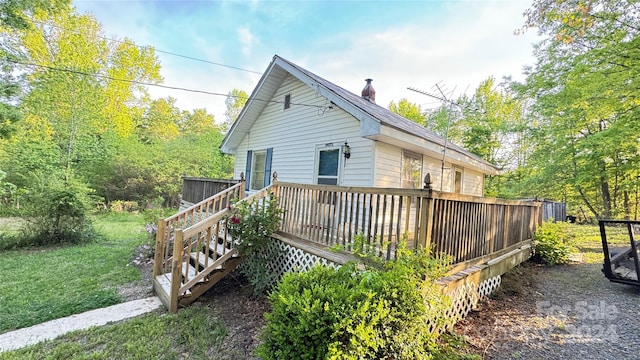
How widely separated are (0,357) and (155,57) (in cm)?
2275

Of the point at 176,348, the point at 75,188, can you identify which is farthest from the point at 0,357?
the point at 75,188

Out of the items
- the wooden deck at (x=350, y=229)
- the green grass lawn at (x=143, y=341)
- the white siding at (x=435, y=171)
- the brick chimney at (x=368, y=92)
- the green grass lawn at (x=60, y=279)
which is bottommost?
the green grass lawn at (x=60, y=279)

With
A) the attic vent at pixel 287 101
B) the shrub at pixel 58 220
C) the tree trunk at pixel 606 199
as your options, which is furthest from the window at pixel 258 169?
the tree trunk at pixel 606 199

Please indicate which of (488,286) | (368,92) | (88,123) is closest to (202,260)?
(488,286)

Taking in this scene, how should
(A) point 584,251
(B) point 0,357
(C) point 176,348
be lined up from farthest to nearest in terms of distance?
(A) point 584,251 → (C) point 176,348 → (B) point 0,357

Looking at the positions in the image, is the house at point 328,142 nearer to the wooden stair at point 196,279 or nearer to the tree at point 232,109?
the wooden stair at point 196,279

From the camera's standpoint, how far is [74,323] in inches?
138

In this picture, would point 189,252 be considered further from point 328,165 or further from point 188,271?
point 328,165

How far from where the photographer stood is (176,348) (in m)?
3.00

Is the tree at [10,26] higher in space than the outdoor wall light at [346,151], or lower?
higher

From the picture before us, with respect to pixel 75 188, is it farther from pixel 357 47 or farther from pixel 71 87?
pixel 357 47

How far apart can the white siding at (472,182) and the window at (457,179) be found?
1.20 ft

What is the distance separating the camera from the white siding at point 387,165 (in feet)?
19.5

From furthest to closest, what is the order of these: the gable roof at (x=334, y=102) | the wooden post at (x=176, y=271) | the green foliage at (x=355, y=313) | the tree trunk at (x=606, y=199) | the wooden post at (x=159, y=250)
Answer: the tree trunk at (x=606, y=199) → the gable roof at (x=334, y=102) → the wooden post at (x=159, y=250) → the wooden post at (x=176, y=271) → the green foliage at (x=355, y=313)
